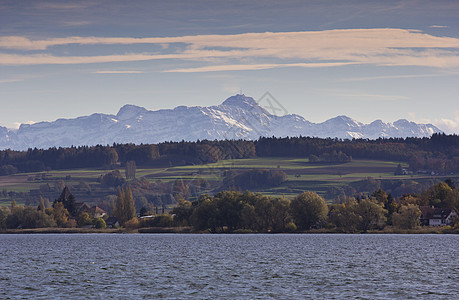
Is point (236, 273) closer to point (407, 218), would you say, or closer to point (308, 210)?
point (308, 210)

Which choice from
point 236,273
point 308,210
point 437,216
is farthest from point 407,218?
point 236,273

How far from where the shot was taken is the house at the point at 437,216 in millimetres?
190125

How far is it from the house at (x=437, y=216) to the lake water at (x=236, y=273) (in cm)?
7939

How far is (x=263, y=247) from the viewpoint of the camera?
120 m

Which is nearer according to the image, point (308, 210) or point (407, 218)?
point (308, 210)

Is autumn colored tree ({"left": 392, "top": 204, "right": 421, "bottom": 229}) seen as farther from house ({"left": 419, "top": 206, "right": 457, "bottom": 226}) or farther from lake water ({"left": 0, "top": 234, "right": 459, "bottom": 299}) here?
lake water ({"left": 0, "top": 234, "right": 459, "bottom": 299})

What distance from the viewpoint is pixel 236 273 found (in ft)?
250

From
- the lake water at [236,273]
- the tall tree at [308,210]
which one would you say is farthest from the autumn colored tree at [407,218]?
the lake water at [236,273]

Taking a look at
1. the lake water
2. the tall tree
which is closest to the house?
the tall tree

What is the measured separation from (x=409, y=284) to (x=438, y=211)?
136m

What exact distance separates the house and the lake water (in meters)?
79.4

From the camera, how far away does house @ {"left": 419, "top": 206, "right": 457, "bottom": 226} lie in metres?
190

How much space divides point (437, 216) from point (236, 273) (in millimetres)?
129954

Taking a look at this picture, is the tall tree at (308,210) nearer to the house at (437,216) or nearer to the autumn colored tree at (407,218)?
the autumn colored tree at (407,218)
